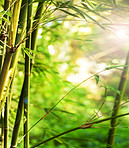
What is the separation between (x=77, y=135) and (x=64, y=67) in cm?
70

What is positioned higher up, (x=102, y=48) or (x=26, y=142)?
(x=102, y=48)

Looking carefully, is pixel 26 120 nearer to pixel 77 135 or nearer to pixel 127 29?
pixel 127 29

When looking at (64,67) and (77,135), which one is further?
(77,135)

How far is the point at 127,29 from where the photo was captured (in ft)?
2.82

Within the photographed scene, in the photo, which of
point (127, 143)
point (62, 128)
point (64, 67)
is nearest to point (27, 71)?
point (64, 67)

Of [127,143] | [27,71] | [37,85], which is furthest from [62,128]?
[27,71]

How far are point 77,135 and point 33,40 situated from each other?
163cm

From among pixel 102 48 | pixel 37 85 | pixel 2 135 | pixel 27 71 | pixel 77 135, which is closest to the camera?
pixel 27 71

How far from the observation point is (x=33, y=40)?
2.39ft

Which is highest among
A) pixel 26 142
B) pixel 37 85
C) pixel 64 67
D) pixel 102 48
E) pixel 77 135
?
pixel 102 48

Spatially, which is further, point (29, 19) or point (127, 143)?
point (127, 143)

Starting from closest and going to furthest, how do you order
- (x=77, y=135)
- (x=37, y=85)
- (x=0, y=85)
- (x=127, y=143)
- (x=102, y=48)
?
(x=0, y=85), (x=37, y=85), (x=127, y=143), (x=77, y=135), (x=102, y=48)

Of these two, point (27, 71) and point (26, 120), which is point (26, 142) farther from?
point (27, 71)

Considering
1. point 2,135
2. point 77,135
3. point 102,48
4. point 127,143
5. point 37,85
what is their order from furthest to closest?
point 102,48, point 77,135, point 127,143, point 37,85, point 2,135
